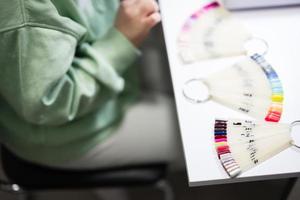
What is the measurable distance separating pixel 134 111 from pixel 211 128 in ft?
0.97

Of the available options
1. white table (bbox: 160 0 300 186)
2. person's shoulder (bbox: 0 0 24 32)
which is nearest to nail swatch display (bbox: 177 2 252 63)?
white table (bbox: 160 0 300 186)

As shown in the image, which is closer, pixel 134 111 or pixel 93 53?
pixel 93 53

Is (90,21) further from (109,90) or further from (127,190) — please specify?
(127,190)

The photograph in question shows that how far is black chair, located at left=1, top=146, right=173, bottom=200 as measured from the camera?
0.73m

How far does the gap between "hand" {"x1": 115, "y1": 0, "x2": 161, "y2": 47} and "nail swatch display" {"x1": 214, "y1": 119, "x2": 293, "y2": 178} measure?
0.23 metres

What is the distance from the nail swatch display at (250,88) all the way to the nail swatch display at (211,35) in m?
0.03

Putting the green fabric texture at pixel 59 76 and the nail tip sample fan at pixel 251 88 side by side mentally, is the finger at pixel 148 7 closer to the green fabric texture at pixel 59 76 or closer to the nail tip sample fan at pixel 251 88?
the green fabric texture at pixel 59 76

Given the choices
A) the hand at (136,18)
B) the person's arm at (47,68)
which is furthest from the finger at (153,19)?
the person's arm at (47,68)

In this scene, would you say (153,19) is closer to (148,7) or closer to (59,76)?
(148,7)

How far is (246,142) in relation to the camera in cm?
52

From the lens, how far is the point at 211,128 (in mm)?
532

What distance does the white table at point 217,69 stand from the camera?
1.62 feet

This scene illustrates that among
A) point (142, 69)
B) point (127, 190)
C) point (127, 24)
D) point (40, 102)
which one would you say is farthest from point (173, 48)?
point (127, 190)

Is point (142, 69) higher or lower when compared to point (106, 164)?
higher
